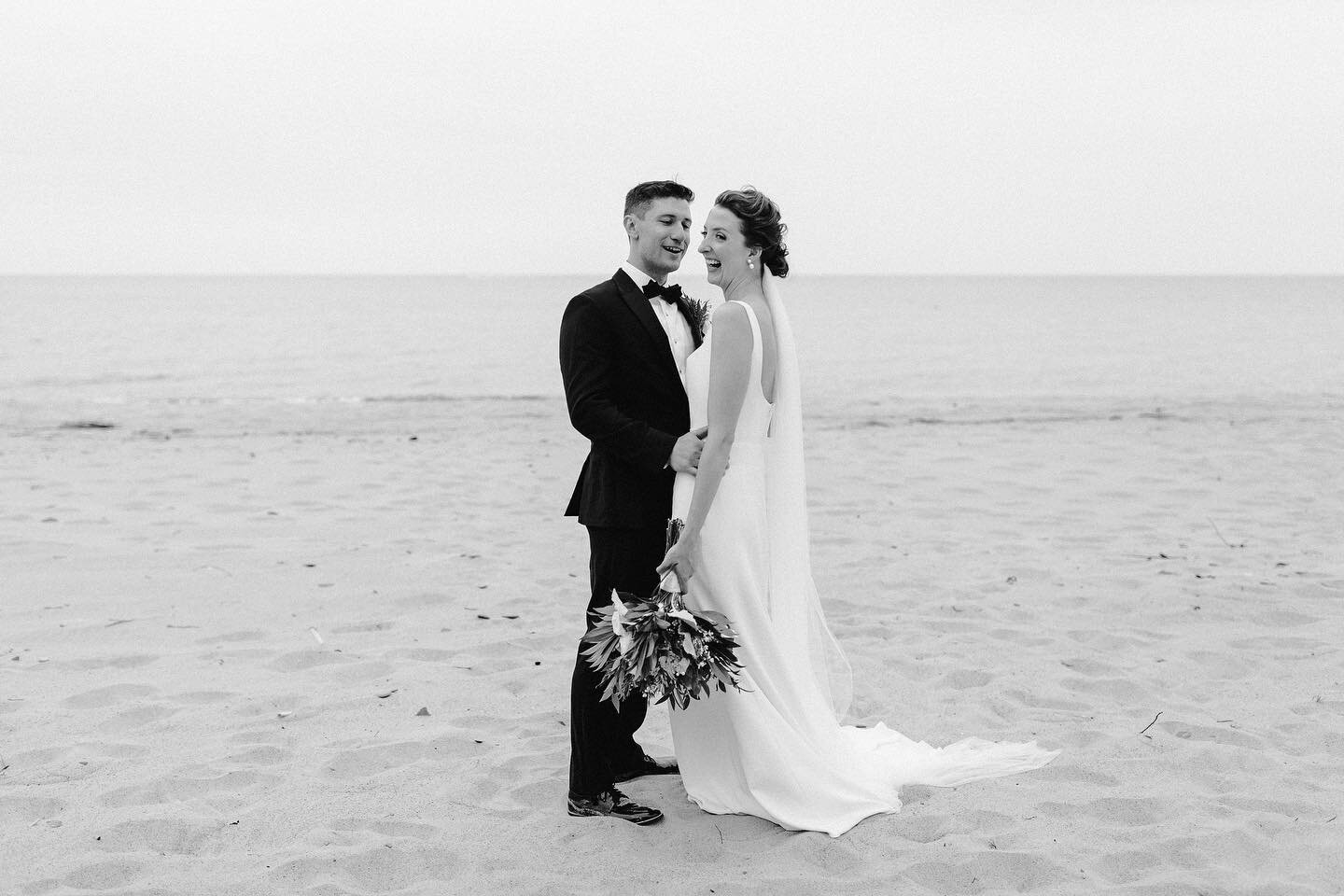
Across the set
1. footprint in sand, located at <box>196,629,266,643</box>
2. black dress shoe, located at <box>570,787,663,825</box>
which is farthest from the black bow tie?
footprint in sand, located at <box>196,629,266,643</box>

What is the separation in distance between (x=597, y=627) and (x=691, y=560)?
0.41m

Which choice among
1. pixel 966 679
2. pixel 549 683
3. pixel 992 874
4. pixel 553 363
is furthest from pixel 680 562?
pixel 553 363

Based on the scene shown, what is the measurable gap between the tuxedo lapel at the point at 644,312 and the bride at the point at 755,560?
13 centimetres

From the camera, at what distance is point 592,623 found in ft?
13.0

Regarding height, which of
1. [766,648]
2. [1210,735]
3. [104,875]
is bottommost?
[104,875]

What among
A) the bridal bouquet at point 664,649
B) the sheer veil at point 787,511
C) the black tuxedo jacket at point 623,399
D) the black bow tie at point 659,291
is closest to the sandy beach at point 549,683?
the bridal bouquet at point 664,649

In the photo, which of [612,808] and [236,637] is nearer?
[612,808]

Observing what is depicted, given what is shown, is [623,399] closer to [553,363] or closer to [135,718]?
[135,718]

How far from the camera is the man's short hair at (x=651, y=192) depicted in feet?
12.6

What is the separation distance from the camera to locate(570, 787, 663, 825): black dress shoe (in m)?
3.95

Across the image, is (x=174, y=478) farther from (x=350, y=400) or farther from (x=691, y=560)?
(x=350, y=400)

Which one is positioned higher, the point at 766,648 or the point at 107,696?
the point at 766,648

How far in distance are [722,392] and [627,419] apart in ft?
1.21

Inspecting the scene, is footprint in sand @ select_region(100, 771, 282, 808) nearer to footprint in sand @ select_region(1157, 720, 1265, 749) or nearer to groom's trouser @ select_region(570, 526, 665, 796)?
groom's trouser @ select_region(570, 526, 665, 796)
